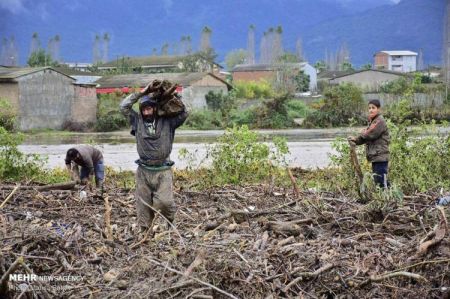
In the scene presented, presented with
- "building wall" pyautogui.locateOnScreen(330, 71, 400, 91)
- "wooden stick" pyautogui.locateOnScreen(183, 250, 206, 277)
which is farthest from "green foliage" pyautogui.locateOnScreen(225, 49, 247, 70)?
"wooden stick" pyautogui.locateOnScreen(183, 250, 206, 277)

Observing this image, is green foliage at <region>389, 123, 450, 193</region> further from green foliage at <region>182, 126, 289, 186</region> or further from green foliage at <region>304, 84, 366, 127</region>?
green foliage at <region>304, 84, 366, 127</region>

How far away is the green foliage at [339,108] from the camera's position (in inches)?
1597

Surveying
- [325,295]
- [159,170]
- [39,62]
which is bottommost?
[325,295]

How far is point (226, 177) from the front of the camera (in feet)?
41.4

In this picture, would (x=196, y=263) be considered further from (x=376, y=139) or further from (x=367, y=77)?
(x=367, y=77)

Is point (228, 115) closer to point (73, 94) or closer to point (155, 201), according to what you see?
point (73, 94)

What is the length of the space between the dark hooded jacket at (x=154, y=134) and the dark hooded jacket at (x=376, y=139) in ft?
10.6

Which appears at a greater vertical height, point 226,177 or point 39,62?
point 39,62

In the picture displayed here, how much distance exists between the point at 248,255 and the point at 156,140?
94.5 inches

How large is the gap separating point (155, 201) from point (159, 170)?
0.35m

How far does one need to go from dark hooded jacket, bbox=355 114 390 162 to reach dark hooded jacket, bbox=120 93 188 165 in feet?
10.6

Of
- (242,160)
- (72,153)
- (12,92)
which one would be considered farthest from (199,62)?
(72,153)

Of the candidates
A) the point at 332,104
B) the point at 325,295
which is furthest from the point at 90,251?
the point at 332,104

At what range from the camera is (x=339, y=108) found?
1609 inches
